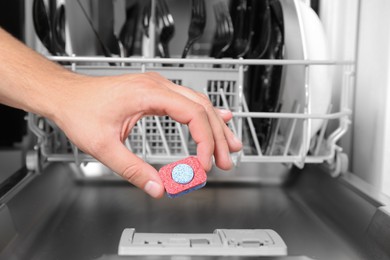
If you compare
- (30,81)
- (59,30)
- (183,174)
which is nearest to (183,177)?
(183,174)

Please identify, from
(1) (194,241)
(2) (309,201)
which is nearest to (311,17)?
(2) (309,201)

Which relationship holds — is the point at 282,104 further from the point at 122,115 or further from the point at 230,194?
the point at 122,115

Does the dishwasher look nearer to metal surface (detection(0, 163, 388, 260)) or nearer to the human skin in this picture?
metal surface (detection(0, 163, 388, 260))

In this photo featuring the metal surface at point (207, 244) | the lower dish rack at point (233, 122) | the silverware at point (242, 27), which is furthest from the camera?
the silverware at point (242, 27)

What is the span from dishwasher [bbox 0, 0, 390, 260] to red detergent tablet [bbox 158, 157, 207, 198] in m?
0.13

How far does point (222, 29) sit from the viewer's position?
955 mm

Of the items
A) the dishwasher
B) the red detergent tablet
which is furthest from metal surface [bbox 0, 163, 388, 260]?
the red detergent tablet

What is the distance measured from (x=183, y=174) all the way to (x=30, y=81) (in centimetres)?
14

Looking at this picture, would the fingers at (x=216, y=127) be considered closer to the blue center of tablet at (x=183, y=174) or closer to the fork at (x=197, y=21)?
the blue center of tablet at (x=183, y=174)

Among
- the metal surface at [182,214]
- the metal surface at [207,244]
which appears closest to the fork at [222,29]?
the metal surface at [182,214]

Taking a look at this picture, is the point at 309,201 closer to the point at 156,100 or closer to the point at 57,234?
the point at 57,234

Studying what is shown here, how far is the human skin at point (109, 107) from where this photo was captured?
1.26 ft

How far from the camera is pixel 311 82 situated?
76 cm

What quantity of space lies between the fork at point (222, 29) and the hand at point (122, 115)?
1.64ft
